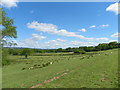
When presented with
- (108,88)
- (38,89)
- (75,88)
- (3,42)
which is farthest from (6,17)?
(108,88)

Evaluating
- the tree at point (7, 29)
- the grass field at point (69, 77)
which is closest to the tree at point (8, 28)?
the tree at point (7, 29)

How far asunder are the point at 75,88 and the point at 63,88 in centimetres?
117

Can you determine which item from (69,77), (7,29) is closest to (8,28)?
(7,29)

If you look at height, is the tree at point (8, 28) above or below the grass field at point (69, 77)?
above

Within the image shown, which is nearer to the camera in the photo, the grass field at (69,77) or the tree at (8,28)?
the grass field at (69,77)

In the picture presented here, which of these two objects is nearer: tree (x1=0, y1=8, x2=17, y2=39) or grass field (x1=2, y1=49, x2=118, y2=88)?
grass field (x1=2, y1=49, x2=118, y2=88)

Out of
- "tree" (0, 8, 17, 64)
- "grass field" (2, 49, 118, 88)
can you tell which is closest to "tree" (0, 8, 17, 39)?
"tree" (0, 8, 17, 64)

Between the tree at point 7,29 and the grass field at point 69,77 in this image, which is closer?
the grass field at point 69,77

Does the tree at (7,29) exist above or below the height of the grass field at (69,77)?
above

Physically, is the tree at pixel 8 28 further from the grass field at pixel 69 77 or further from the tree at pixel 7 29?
the grass field at pixel 69 77

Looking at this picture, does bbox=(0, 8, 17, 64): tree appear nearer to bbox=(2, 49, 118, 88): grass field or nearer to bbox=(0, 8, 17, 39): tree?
bbox=(0, 8, 17, 39): tree

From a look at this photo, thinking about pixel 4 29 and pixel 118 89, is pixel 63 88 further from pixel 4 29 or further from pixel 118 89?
pixel 4 29

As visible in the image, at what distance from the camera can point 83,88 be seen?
9.14 meters

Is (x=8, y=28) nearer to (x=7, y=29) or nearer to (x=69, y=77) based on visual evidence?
(x=7, y=29)
